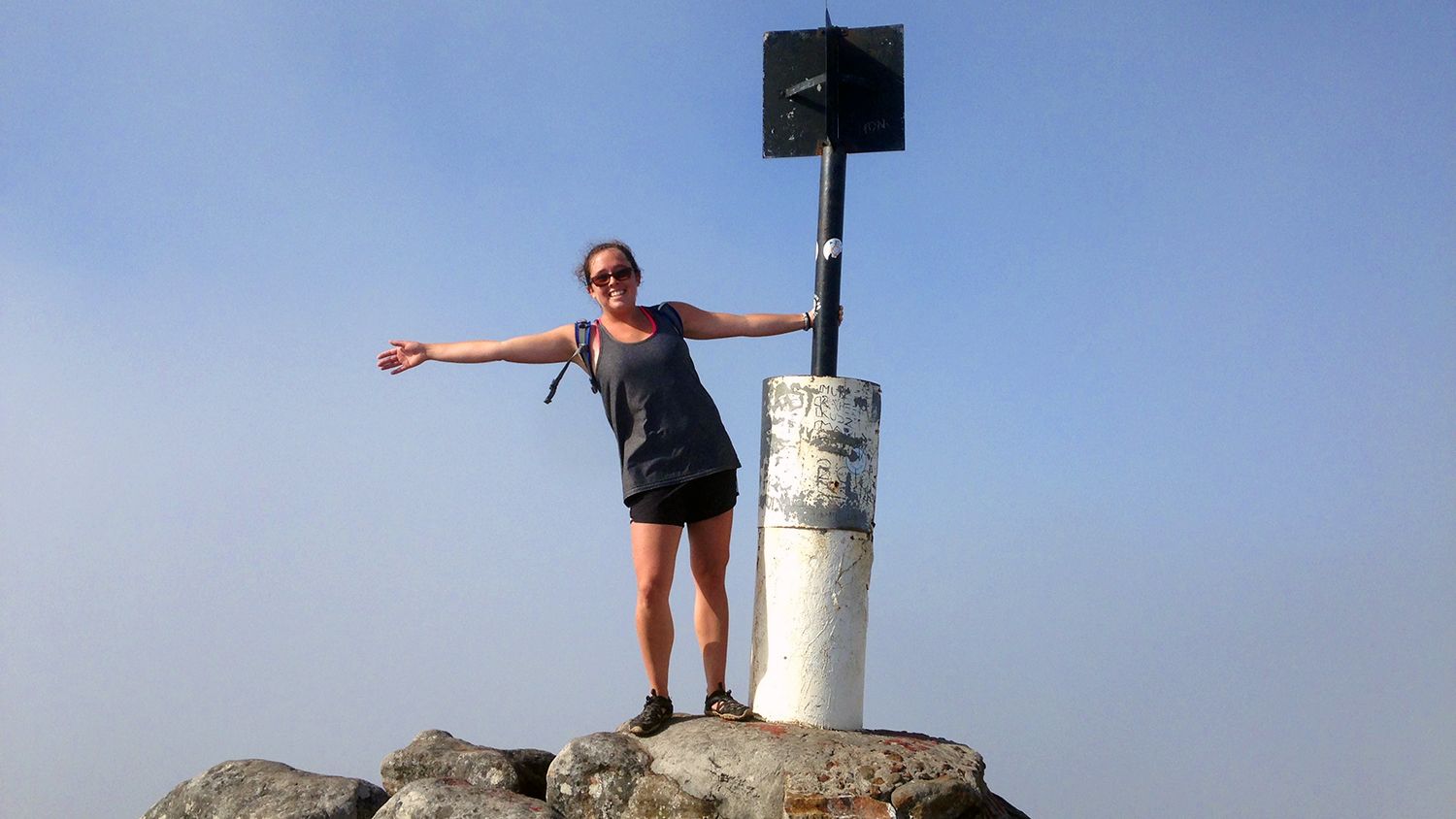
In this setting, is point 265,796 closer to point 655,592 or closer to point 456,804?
point 456,804

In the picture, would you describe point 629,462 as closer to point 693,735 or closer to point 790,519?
point 790,519

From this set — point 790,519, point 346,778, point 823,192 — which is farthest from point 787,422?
point 346,778

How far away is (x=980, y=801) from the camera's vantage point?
5.61 meters

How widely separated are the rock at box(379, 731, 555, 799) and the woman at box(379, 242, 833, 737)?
3.87ft

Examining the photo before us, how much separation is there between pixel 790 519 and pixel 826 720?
1.05m

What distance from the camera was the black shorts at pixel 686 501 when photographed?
19.8 feet

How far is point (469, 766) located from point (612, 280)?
9.87 ft

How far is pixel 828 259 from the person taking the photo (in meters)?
6.57

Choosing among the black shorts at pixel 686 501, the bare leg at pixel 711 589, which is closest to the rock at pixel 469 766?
the bare leg at pixel 711 589

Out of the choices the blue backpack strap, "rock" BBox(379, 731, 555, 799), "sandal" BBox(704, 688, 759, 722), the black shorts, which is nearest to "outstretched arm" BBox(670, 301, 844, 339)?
the blue backpack strap

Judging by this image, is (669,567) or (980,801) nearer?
(980,801)

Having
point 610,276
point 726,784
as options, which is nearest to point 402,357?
point 610,276

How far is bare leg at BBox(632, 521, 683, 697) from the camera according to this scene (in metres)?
6.04

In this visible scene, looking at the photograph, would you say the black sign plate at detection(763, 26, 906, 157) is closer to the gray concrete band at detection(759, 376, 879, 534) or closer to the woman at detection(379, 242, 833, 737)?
the woman at detection(379, 242, 833, 737)
